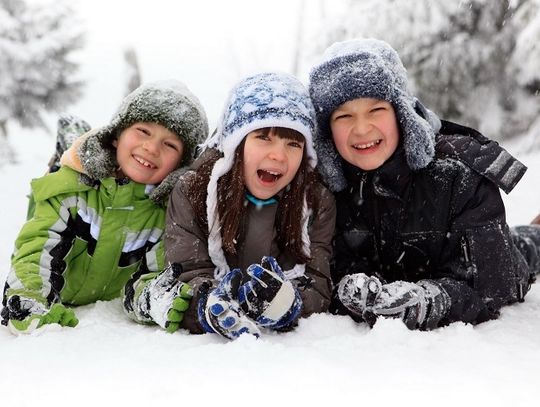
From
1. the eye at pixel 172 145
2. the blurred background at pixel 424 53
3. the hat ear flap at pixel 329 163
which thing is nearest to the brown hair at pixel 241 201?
the hat ear flap at pixel 329 163

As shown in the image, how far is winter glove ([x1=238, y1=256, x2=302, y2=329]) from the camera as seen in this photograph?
1.84 metres

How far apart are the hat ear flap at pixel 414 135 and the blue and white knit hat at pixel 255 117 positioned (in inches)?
15.5

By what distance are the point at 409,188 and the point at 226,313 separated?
3.64 ft

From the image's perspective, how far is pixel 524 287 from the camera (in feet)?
8.59

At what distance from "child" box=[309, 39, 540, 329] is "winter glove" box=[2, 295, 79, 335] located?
1.06m

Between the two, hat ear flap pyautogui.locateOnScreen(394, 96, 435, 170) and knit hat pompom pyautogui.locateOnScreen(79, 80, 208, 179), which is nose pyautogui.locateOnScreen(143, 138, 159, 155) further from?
hat ear flap pyautogui.locateOnScreen(394, 96, 435, 170)

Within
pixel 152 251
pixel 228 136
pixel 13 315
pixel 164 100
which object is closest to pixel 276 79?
pixel 228 136

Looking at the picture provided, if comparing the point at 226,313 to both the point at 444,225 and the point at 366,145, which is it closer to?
the point at 366,145

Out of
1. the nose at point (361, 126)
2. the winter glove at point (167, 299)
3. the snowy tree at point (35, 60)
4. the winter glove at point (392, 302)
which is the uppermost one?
the snowy tree at point (35, 60)

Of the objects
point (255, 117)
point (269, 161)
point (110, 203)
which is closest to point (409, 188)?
point (269, 161)

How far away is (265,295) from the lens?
1839 millimetres

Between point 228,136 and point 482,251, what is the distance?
1.18 meters

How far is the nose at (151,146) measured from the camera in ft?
8.52

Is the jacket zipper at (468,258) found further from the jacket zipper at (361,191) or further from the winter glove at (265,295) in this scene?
the winter glove at (265,295)
